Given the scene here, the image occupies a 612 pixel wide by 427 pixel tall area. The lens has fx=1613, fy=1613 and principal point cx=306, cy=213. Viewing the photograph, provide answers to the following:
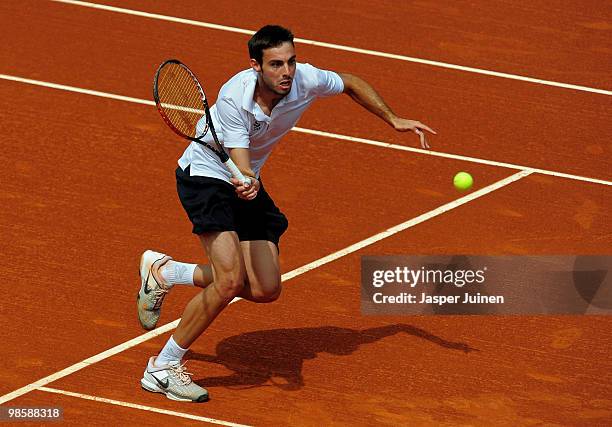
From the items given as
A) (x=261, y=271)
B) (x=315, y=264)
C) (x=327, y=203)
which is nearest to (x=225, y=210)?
(x=261, y=271)

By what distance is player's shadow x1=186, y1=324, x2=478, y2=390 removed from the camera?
11016 mm

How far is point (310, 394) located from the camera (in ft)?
35.6

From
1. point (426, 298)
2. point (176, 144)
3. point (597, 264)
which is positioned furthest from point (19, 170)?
point (597, 264)

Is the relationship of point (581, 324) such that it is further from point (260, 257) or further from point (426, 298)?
point (260, 257)

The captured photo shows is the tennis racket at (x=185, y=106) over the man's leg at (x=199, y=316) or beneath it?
over

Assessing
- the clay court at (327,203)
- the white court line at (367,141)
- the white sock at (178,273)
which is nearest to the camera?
the clay court at (327,203)

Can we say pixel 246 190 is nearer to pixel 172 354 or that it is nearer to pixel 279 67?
pixel 279 67

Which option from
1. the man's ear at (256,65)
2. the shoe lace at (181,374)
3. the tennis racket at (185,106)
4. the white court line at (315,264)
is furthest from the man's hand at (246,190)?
the white court line at (315,264)

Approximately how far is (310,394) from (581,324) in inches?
90.6

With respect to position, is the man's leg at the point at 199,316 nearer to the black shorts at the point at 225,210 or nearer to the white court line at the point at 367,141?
the black shorts at the point at 225,210

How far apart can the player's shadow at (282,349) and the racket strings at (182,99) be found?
5.20ft

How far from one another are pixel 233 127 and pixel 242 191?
1.70 feet

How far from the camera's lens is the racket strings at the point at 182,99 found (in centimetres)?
1096

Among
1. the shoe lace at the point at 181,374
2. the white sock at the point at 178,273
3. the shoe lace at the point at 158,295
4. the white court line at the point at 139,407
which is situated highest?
the white sock at the point at 178,273
